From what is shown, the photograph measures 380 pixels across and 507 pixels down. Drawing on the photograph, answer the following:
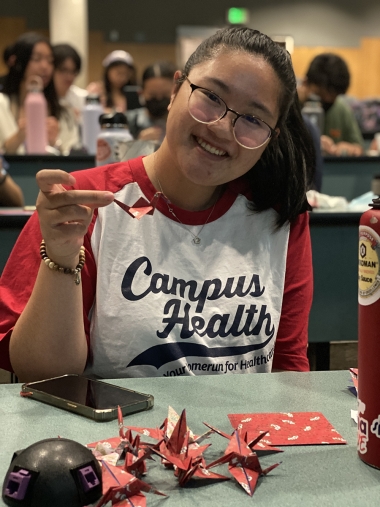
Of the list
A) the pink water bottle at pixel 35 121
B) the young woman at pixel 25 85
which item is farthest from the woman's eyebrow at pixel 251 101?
the young woman at pixel 25 85

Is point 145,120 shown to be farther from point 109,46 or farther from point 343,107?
point 109,46

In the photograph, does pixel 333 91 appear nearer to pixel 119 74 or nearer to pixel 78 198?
pixel 119 74

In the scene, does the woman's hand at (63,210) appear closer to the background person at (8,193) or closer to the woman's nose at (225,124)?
the woman's nose at (225,124)

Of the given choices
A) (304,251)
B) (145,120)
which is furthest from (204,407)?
(145,120)

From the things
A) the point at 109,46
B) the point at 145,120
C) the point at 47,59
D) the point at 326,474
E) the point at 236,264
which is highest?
the point at 109,46

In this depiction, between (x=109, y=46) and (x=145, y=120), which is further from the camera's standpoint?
(x=109, y=46)

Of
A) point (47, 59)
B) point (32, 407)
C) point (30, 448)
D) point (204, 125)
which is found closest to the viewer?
→ point (30, 448)

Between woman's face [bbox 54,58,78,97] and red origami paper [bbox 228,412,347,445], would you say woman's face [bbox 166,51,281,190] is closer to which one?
red origami paper [bbox 228,412,347,445]

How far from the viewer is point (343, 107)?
179 inches

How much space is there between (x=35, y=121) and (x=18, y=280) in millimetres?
2234

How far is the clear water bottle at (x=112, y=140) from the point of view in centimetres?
182

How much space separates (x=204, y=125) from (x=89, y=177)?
0.23 meters

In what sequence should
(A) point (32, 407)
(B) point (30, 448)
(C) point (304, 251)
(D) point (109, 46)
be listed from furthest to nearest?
1. (D) point (109, 46)
2. (C) point (304, 251)
3. (A) point (32, 407)
4. (B) point (30, 448)

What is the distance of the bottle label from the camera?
2.09 ft
